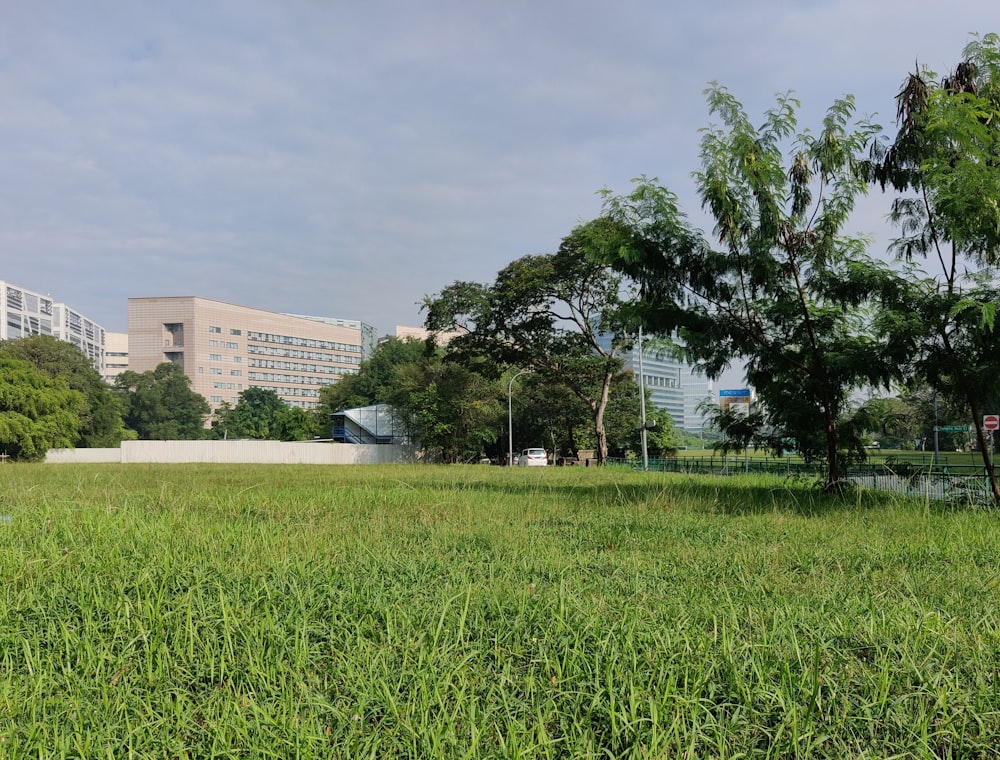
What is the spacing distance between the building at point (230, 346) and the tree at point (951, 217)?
114m

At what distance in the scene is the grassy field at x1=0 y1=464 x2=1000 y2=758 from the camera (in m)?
2.54

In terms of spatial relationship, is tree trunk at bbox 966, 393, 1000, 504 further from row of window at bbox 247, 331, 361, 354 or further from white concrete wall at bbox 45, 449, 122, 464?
row of window at bbox 247, 331, 361, 354

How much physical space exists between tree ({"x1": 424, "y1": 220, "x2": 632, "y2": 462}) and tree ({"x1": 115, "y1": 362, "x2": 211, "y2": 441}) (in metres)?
64.9

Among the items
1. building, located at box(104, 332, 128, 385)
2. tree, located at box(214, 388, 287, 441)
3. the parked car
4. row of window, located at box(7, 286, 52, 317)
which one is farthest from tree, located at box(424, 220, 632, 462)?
building, located at box(104, 332, 128, 385)

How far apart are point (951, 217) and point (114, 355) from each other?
530ft

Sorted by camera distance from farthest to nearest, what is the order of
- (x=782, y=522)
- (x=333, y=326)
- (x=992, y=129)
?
1. (x=333, y=326)
2. (x=992, y=129)
3. (x=782, y=522)

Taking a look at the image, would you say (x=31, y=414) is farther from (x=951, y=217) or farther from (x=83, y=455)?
(x=951, y=217)

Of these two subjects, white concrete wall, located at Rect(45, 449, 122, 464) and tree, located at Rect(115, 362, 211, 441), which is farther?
tree, located at Rect(115, 362, 211, 441)

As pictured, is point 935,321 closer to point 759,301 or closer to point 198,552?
point 759,301

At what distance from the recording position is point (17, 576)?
4324 millimetres

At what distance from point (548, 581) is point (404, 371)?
155 feet

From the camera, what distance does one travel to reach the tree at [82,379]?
55281 millimetres

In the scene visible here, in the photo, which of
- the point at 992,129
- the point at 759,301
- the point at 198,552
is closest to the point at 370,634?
the point at 198,552

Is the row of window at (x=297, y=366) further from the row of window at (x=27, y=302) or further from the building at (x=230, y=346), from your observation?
the row of window at (x=27, y=302)
